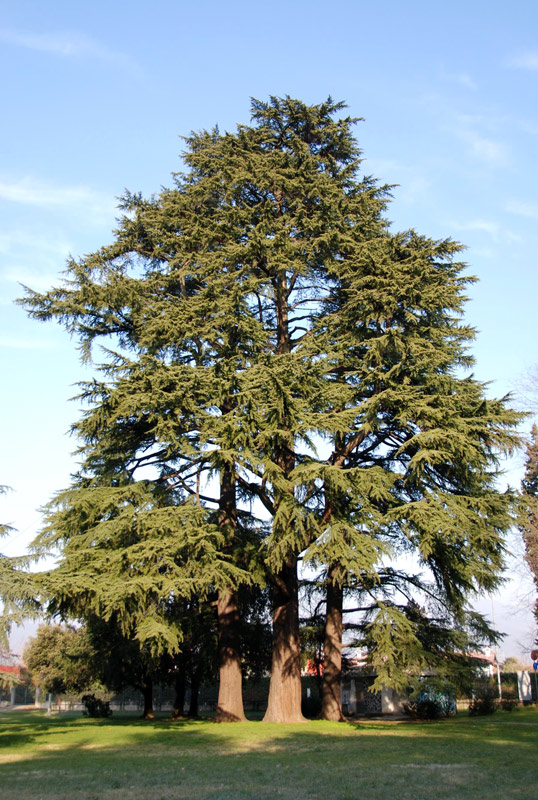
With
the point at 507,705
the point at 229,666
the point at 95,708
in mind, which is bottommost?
the point at 95,708

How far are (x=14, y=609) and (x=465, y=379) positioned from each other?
1216 centimetres

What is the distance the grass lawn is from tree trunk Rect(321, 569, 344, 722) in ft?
9.85

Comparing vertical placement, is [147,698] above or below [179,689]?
below

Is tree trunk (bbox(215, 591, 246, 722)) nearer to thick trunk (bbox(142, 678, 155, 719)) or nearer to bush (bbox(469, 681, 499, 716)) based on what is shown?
thick trunk (bbox(142, 678, 155, 719))

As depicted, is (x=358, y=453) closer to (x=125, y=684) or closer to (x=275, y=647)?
(x=275, y=647)

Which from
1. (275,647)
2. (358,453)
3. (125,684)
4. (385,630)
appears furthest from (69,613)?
(125,684)

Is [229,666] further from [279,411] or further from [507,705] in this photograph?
[507,705]

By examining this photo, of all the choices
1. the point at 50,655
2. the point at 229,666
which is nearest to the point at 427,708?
the point at 229,666

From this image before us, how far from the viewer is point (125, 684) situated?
30.9 metres

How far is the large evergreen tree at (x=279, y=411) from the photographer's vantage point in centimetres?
1541

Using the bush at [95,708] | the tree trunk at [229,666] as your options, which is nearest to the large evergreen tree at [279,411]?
the tree trunk at [229,666]

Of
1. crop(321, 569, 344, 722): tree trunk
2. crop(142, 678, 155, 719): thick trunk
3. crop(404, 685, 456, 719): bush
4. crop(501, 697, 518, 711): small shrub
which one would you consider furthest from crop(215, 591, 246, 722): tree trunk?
crop(501, 697, 518, 711): small shrub

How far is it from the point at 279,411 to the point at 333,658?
8.59 meters

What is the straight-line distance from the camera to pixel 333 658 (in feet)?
64.1
